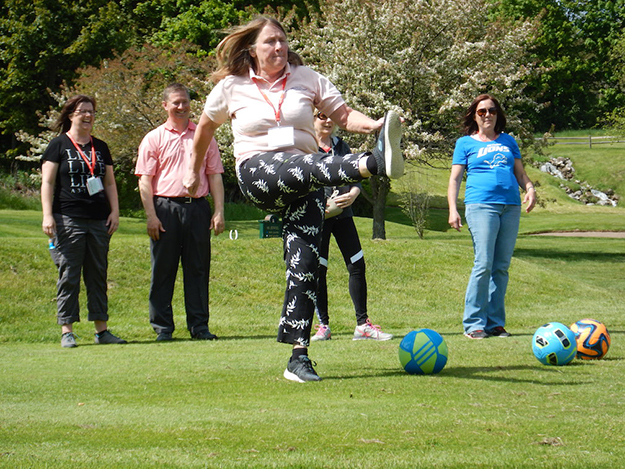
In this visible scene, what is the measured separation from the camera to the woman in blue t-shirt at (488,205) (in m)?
7.86

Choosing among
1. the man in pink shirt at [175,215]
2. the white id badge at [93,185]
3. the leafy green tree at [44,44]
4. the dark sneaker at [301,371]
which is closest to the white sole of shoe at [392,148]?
the dark sneaker at [301,371]

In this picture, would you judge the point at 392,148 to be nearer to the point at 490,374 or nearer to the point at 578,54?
the point at 490,374

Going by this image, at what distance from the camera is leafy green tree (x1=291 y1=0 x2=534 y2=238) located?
22.2 m

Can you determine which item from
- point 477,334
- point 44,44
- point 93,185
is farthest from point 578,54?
point 93,185

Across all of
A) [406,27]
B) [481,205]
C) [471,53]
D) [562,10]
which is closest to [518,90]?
[471,53]

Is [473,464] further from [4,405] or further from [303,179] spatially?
[4,405]

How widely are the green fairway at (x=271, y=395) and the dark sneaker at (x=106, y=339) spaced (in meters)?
0.17

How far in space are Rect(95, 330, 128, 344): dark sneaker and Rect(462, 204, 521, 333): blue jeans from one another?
357 cm

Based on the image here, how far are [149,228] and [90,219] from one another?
1.94ft

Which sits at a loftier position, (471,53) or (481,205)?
(471,53)

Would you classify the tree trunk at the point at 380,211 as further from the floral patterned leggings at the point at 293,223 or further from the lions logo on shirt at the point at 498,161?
the floral patterned leggings at the point at 293,223

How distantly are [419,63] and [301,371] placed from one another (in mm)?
19017

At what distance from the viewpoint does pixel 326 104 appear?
5.07 meters

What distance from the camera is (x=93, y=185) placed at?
7574 millimetres
